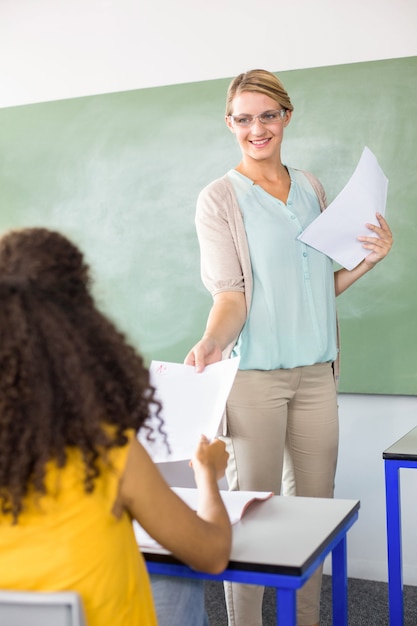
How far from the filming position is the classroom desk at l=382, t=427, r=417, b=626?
2.18m

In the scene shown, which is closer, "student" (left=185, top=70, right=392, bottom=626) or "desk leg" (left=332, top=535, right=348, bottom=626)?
"desk leg" (left=332, top=535, right=348, bottom=626)

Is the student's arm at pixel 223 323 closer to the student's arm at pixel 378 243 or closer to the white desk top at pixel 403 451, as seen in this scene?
the student's arm at pixel 378 243

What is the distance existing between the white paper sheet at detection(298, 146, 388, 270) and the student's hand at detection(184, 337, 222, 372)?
1.47 ft

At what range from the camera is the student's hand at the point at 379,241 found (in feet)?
7.54

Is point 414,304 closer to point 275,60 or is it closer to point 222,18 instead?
point 275,60

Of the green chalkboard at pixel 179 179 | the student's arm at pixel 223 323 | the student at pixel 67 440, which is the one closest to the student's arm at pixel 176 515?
the student at pixel 67 440

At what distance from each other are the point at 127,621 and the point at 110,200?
2.53 m

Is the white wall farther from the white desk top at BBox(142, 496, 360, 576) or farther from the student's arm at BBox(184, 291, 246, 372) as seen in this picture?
the white desk top at BBox(142, 496, 360, 576)

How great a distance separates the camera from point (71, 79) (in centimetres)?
353

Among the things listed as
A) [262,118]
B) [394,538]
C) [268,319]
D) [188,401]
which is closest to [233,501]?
[188,401]

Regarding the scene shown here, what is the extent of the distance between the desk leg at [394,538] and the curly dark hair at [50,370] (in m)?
1.25

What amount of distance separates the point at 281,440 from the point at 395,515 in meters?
0.40

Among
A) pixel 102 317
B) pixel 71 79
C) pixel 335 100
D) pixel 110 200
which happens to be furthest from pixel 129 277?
pixel 102 317

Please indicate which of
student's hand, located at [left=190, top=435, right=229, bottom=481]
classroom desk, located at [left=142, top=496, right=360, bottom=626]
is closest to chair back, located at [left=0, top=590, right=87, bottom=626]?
classroom desk, located at [left=142, top=496, right=360, bottom=626]
